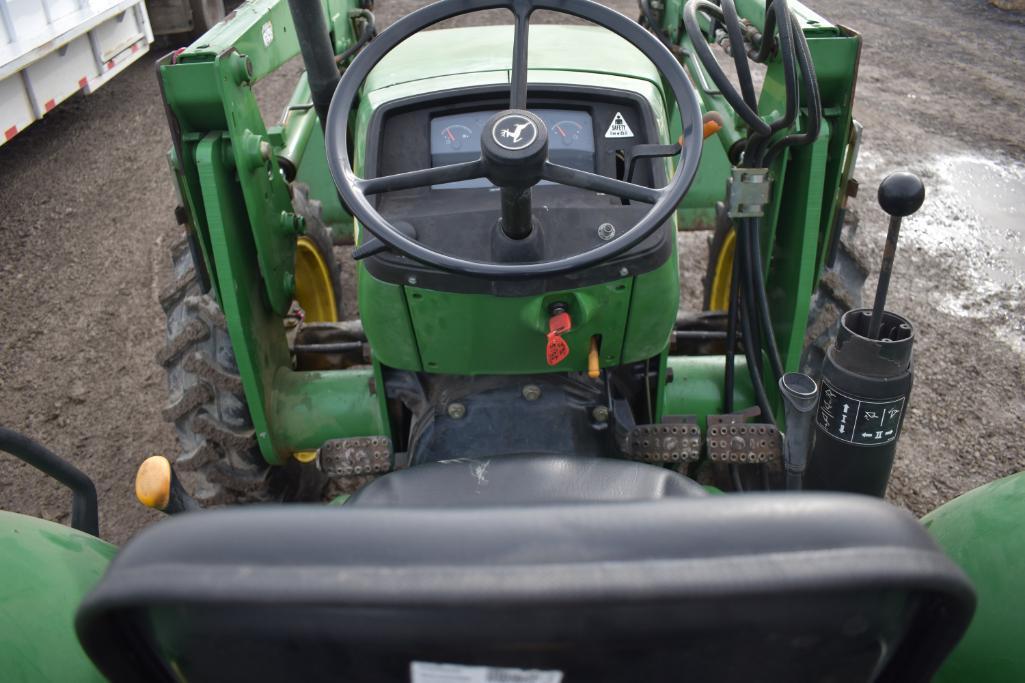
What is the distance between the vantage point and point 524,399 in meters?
1.89

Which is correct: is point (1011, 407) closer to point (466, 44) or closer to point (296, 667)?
point (466, 44)

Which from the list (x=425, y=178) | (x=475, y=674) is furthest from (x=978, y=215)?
(x=475, y=674)

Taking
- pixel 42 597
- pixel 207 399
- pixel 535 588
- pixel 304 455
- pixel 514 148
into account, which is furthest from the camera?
pixel 304 455

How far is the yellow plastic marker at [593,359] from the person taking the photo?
171cm

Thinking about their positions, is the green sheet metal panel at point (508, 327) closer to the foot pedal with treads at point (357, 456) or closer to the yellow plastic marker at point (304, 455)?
the foot pedal with treads at point (357, 456)

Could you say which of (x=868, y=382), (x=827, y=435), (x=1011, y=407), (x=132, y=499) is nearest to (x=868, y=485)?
(x=827, y=435)

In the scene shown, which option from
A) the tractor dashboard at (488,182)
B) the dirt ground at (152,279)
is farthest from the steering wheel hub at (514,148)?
the dirt ground at (152,279)

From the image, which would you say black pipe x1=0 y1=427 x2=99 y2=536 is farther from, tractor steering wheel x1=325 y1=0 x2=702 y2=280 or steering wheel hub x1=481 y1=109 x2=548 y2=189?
steering wheel hub x1=481 y1=109 x2=548 y2=189

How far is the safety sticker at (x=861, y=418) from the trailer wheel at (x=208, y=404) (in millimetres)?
1399

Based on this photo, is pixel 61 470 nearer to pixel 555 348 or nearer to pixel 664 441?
pixel 555 348

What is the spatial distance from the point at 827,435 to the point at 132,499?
6.75 ft

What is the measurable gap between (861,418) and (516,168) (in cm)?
76

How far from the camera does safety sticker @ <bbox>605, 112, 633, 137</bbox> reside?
1.75 meters

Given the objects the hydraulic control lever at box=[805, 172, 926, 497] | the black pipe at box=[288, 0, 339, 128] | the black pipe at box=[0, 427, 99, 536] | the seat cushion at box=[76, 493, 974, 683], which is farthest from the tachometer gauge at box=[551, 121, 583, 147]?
the seat cushion at box=[76, 493, 974, 683]
